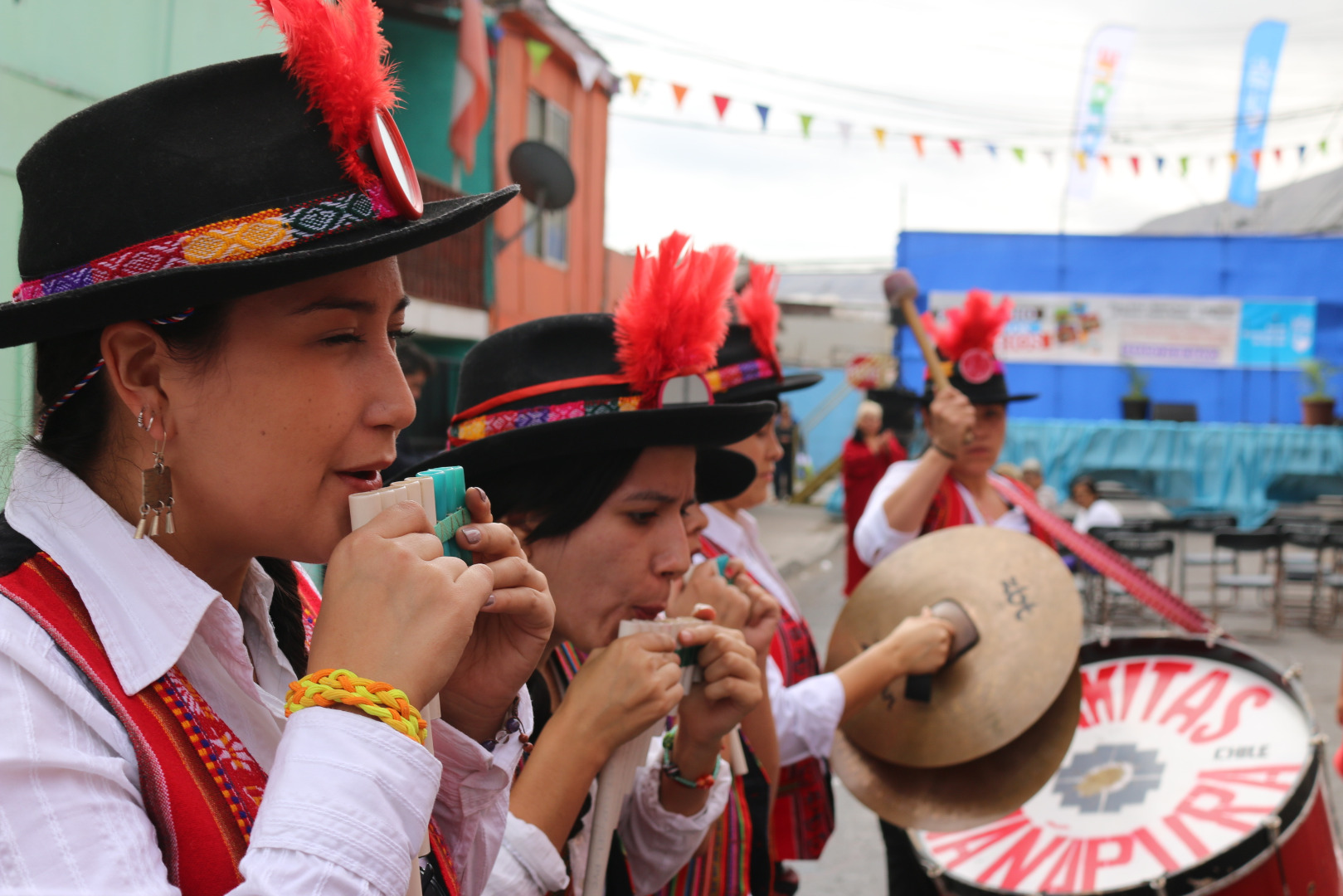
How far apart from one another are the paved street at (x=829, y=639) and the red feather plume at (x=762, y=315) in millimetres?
1617

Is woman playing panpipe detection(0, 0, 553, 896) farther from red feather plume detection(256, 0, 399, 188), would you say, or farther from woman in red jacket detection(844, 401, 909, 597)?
woman in red jacket detection(844, 401, 909, 597)

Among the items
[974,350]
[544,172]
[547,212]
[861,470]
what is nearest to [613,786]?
[974,350]

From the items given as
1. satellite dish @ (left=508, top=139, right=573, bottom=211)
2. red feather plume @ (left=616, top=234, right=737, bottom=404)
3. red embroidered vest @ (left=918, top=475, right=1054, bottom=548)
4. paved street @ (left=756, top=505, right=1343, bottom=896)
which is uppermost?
satellite dish @ (left=508, top=139, right=573, bottom=211)

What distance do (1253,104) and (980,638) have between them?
706 inches

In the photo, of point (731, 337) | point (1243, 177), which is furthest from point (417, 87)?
point (1243, 177)

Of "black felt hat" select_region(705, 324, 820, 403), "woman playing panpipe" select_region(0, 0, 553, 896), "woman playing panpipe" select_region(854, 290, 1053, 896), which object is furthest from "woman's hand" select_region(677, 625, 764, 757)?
"woman playing panpipe" select_region(854, 290, 1053, 896)

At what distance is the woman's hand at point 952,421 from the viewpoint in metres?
3.58

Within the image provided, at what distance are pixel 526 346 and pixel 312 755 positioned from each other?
1.15 meters

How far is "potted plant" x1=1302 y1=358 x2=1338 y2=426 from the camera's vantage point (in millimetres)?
15914

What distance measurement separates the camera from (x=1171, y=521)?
34.4 ft

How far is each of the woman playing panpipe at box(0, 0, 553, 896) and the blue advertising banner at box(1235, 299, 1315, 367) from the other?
18.8 meters

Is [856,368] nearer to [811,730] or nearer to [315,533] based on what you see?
[811,730]

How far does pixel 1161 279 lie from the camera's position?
17.2 m

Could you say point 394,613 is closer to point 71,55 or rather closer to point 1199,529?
point 71,55
